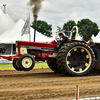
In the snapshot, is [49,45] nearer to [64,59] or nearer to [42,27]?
[64,59]

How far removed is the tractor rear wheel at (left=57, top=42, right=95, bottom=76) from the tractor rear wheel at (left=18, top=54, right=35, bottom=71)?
1.08 m

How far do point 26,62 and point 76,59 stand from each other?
192 cm

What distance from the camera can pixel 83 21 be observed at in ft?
275

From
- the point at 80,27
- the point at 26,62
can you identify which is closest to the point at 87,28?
the point at 80,27

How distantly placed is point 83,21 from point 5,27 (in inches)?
2126

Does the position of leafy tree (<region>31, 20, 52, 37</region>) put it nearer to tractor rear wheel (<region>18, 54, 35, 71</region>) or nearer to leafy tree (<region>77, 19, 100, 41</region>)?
leafy tree (<region>77, 19, 100, 41</region>)

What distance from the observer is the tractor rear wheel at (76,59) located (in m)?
7.04

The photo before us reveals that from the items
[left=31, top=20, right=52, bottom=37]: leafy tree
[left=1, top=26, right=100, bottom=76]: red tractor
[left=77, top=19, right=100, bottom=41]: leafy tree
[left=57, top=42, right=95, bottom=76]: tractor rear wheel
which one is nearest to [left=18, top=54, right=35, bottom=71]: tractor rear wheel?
[left=1, top=26, right=100, bottom=76]: red tractor

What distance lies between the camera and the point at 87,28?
8250cm

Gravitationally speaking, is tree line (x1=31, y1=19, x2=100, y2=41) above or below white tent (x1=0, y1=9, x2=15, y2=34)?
above

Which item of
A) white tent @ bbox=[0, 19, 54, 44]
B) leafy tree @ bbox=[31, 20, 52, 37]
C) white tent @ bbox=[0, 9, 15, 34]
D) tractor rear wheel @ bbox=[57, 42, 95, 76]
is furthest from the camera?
leafy tree @ bbox=[31, 20, 52, 37]

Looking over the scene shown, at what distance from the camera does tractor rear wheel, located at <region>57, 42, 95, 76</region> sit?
7.04 m

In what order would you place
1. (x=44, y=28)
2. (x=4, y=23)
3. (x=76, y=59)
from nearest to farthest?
(x=76, y=59) → (x=4, y=23) → (x=44, y=28)

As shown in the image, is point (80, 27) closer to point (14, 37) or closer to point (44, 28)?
point (44, 28)
